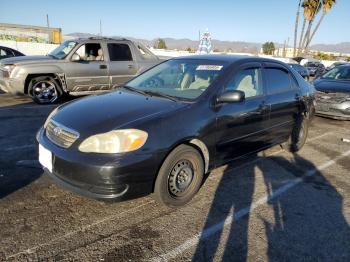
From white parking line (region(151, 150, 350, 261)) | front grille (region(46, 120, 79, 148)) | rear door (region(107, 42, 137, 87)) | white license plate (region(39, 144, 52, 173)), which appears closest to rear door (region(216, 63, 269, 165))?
white parking line (region(151, 150, 350, 261))

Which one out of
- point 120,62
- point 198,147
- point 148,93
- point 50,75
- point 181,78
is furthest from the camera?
point 120,62

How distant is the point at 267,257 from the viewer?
284cm

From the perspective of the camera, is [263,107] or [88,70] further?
[88,70]

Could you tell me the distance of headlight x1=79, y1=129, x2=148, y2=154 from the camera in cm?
308

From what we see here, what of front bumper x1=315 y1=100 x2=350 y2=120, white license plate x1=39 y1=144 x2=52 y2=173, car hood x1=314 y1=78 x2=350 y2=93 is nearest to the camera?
white license plate x1=39 y1=144 x2=52 y2=173

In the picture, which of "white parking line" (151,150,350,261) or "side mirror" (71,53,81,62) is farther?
"side mirror" (71,53,81,62)

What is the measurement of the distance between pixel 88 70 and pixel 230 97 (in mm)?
6028

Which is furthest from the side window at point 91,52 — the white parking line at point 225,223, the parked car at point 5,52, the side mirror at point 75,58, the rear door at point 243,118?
the white parking line at point 225,223

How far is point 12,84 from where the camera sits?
8344 millimetres

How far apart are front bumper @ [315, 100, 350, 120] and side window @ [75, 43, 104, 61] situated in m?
5.94

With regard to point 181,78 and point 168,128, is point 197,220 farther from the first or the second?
point 181,78

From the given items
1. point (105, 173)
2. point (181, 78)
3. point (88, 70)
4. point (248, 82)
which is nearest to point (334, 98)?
point (248, 82)

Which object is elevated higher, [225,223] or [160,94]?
[160,94]

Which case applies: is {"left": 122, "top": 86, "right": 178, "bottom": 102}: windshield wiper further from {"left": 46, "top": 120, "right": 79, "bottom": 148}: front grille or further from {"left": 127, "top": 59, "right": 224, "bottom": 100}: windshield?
{"left": 46, "top": 120, "right": 79, "bottom": 148}: front grille
